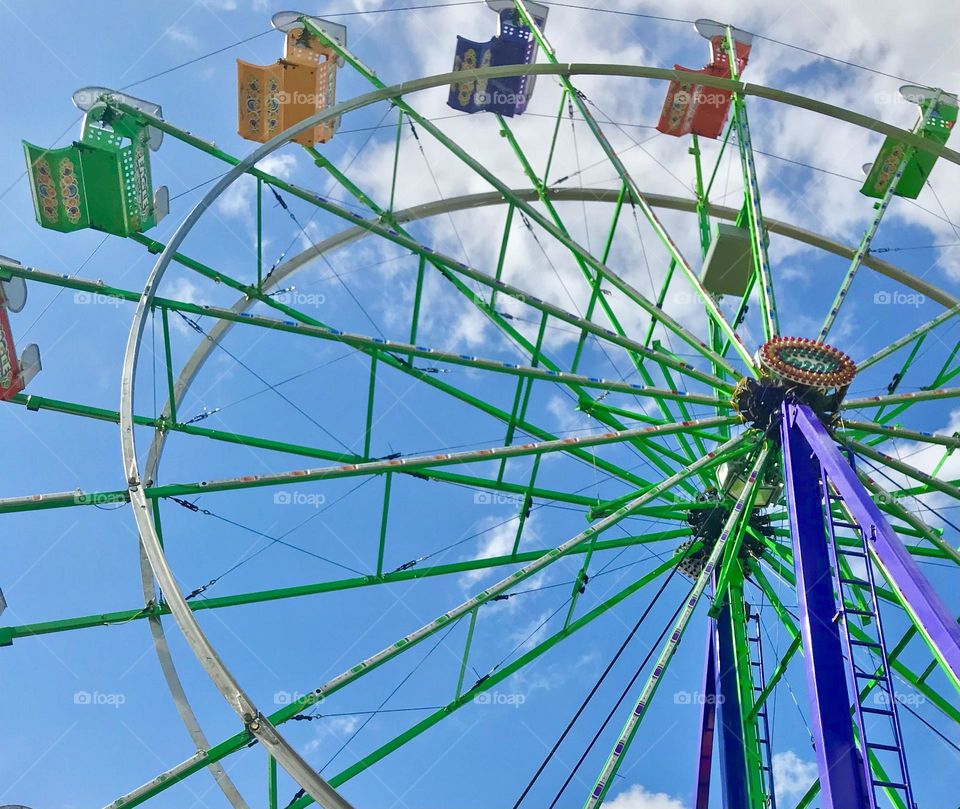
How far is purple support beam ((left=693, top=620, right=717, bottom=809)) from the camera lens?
1462 cm

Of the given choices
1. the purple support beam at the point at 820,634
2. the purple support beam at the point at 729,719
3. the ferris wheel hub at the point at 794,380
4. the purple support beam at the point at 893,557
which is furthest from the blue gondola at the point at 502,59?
the purple support beam at the point at 729,719

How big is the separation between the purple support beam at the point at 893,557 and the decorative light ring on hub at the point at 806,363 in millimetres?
704

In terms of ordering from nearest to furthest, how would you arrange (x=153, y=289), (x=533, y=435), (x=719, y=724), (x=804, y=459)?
(x=804, y=459)
(x=153, y=289)
(x=719, y=724)
(x=533, y=435)

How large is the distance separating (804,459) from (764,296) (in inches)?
→ 146

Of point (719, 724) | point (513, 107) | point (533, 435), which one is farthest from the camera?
point (513, 107)

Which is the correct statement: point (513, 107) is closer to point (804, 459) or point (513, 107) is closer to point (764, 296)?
point (764, 296)

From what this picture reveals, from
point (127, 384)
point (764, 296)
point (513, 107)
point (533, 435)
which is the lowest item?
point (127, 384)

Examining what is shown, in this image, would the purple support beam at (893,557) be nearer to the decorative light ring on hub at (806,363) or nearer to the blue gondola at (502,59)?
the decorative light ring on hub at (806,363)

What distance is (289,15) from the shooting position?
1920cm

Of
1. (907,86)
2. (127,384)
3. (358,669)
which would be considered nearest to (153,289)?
(127,384)

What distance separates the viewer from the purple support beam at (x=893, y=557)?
394 inches

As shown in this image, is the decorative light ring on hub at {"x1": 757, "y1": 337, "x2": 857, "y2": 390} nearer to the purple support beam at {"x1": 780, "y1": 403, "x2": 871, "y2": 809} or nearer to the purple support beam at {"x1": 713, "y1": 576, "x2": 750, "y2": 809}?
the purple support beam at {"x1": 780, "y1": 403, "x2": 871, "y2": 809}

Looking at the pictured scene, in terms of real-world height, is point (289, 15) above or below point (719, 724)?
above

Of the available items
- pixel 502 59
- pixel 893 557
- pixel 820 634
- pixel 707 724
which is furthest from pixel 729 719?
pixel 502 59
